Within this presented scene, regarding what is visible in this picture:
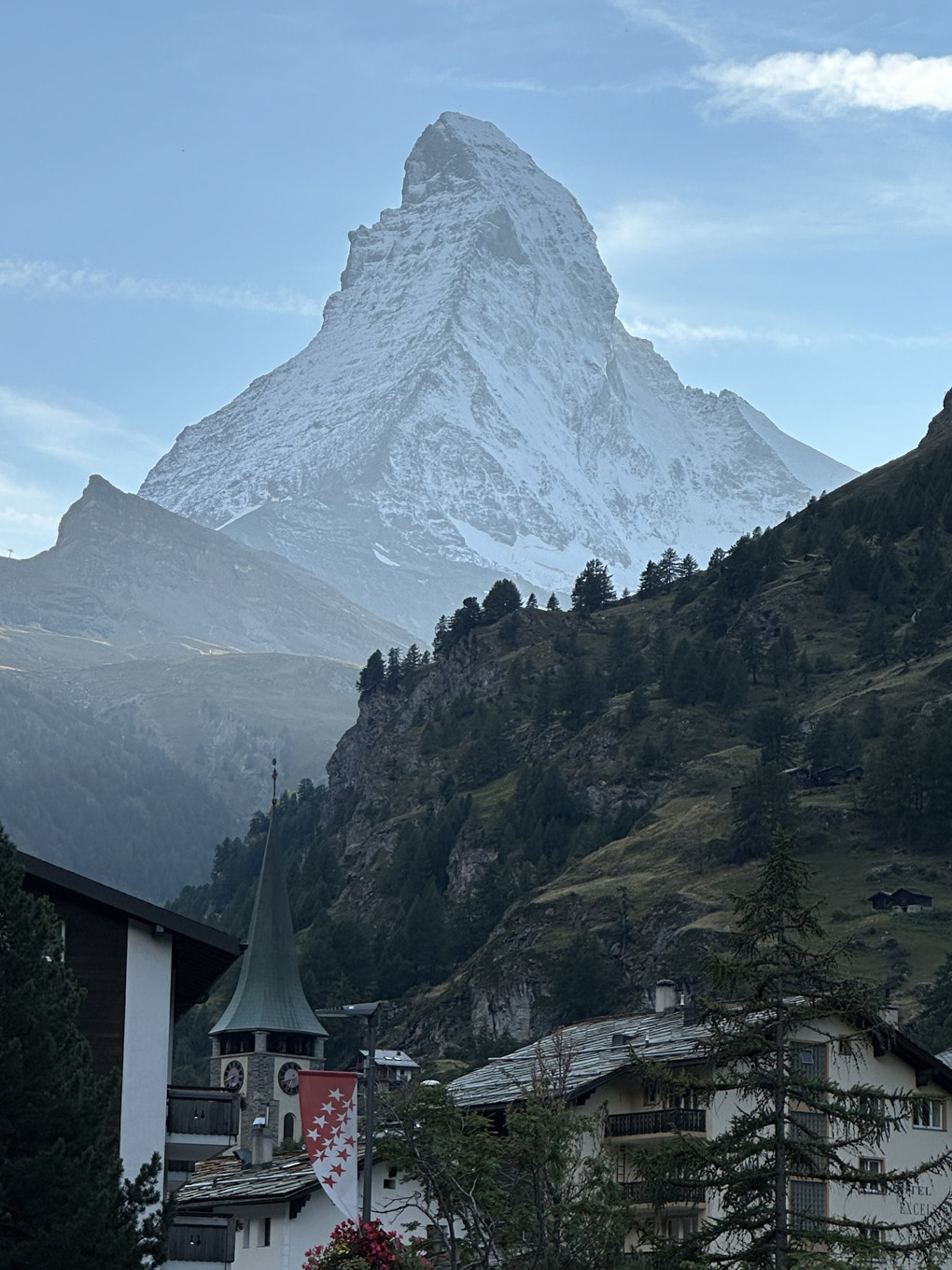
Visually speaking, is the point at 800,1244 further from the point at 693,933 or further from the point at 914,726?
the point at 914,726

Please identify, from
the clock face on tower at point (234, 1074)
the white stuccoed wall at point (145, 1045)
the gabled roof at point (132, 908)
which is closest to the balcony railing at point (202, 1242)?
the white stuccoed wall at point (145, 1045)

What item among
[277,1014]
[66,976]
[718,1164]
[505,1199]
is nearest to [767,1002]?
[718,1164]

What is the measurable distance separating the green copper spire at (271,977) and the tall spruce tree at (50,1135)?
8152 centimetres

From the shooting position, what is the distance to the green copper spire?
116 meters

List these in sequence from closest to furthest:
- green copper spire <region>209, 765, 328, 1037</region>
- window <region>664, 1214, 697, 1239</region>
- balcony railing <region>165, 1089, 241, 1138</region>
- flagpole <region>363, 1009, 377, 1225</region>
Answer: flagpole <region>363, 1009, 377, 1225</region> < balcony railing <region>165, 1089, 241, 1138</region> < window <region>664, 1214, 697, 1239</region> < green copper spire <region>209, 765, 328, 1037</region>

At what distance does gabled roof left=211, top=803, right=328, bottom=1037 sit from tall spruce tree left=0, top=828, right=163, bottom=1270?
82.2m

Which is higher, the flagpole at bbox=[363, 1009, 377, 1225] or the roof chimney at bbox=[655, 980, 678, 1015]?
the roof chimney at bbox=[655, 980, 678, 1015]

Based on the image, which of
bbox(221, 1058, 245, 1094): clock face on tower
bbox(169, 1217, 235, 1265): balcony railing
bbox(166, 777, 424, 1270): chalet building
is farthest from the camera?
bbox(221, 1058, 245, 1094): clock face on tower

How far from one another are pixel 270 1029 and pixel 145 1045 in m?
74.0

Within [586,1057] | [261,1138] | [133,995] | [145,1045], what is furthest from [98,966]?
[261,1138]

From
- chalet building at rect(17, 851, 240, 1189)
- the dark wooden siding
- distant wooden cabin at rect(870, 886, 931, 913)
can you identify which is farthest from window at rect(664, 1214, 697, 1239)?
distant wooden cabin at rect(870, 886, 931, 913)

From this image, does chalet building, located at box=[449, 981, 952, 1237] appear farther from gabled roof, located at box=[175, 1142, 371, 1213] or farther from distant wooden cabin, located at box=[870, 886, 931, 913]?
distant wooden cabin, located at box=[870, 886, 931, 913]

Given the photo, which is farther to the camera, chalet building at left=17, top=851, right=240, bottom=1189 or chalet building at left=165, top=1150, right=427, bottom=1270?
chalet building at left=165, top=1150, right=427, bottom=1270

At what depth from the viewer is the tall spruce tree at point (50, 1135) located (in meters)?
31.5
